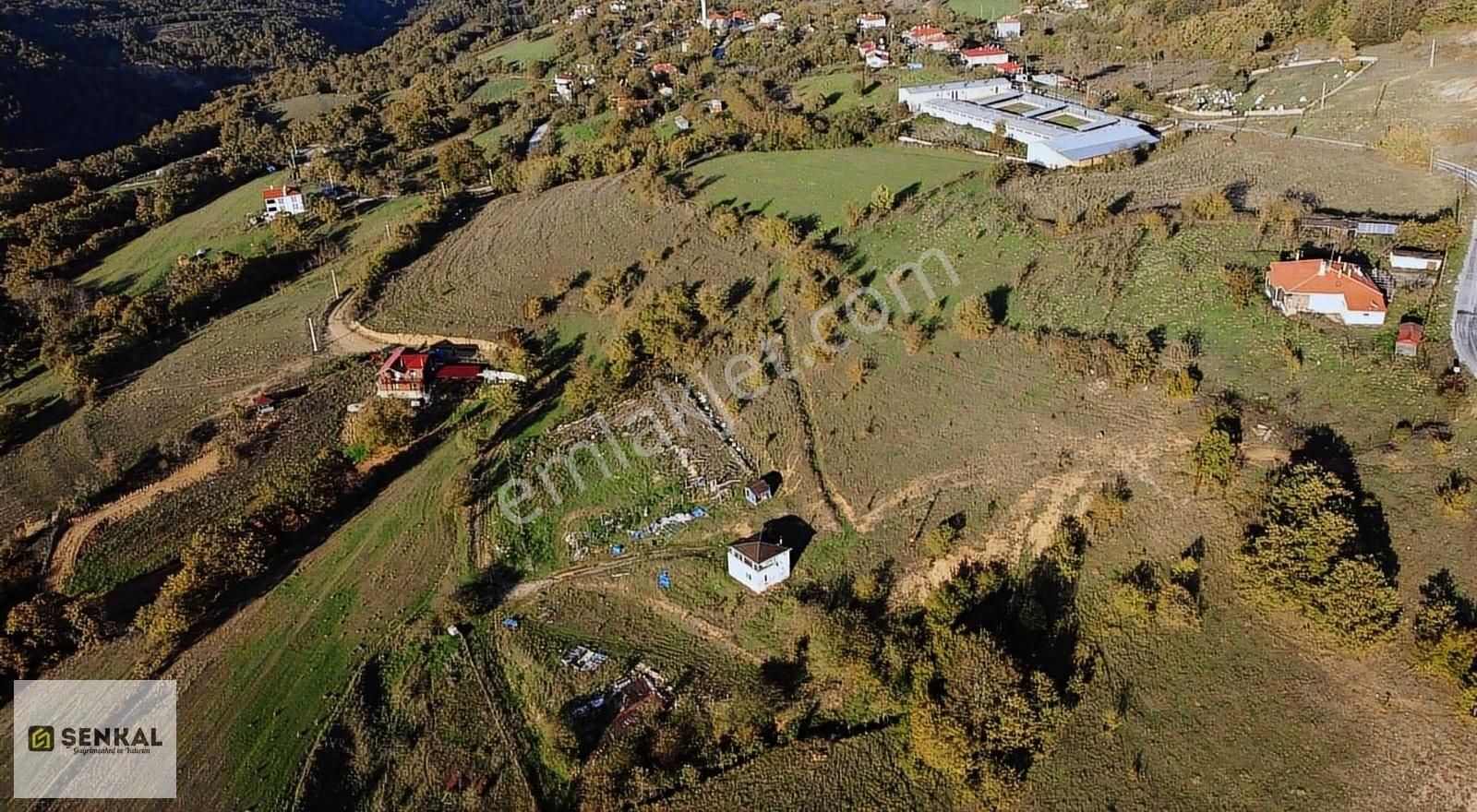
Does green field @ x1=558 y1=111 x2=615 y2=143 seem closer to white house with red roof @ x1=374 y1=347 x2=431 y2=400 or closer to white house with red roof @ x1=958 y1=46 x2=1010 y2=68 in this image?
white house with red roof @ x1=958 y1=46 x2=1010 y2=68

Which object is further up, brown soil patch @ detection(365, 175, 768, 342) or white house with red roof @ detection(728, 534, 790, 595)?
brown soil patch @ detection(365, 175, 768, 342)

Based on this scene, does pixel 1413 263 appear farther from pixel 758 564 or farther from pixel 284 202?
pixel 284 202

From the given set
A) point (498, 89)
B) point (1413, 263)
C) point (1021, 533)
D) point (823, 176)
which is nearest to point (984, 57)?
point (823, 176)

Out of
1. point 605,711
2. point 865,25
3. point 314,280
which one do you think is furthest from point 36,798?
point 865,25

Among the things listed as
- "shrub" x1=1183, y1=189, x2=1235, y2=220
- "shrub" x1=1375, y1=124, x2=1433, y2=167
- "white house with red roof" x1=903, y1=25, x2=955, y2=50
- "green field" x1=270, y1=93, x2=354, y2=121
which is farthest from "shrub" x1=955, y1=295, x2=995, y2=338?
"green field" x1=270, y1=93, x2=354, y2=121

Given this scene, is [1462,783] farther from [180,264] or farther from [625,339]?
[180,264]

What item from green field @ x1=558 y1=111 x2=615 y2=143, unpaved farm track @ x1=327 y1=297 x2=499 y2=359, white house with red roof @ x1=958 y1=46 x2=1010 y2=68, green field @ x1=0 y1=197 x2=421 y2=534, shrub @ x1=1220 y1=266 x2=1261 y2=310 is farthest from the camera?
white house with red roof @ x1=958 y1=46 x2=1010 y2=68

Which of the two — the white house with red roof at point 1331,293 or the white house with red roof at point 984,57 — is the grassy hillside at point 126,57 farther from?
the white house with red roof at point 1331,293
